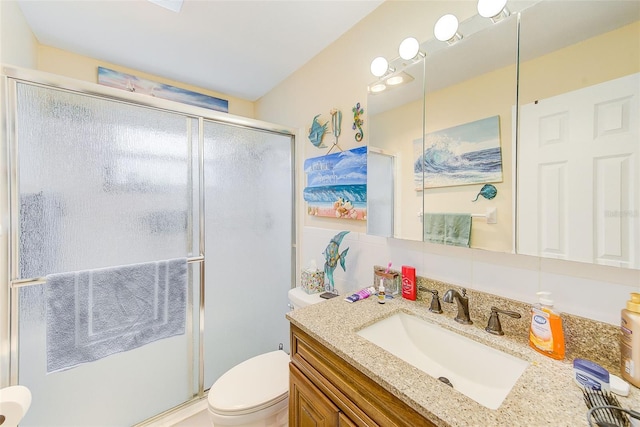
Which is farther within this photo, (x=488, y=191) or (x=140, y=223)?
(x=140, y=223)

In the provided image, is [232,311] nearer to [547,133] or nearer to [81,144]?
[81,144]

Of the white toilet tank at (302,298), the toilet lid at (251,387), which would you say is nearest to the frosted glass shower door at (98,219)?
the toilet lid at (251,387)

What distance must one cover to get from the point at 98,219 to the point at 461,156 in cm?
173

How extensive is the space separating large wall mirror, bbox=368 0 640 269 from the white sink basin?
0.35m

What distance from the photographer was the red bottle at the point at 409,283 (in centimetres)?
111

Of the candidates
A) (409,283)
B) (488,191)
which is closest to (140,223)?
(409,283)

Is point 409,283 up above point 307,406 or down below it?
above

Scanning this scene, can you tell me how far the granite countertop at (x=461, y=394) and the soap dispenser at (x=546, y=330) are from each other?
2cm

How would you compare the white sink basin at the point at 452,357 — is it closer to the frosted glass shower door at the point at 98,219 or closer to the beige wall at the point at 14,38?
the frosted glass shower door at the point at 98,219

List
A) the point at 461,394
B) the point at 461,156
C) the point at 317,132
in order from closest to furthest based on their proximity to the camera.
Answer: the point at 461,394 → the point at 461,156 → the point at 317,132

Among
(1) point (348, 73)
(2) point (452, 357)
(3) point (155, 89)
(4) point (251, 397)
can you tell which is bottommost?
(4) point (251, 397)

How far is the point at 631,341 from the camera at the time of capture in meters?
0.59

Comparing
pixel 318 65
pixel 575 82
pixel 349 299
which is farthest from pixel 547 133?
pixel 318 65

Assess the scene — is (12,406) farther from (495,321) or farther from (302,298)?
(495,321)
